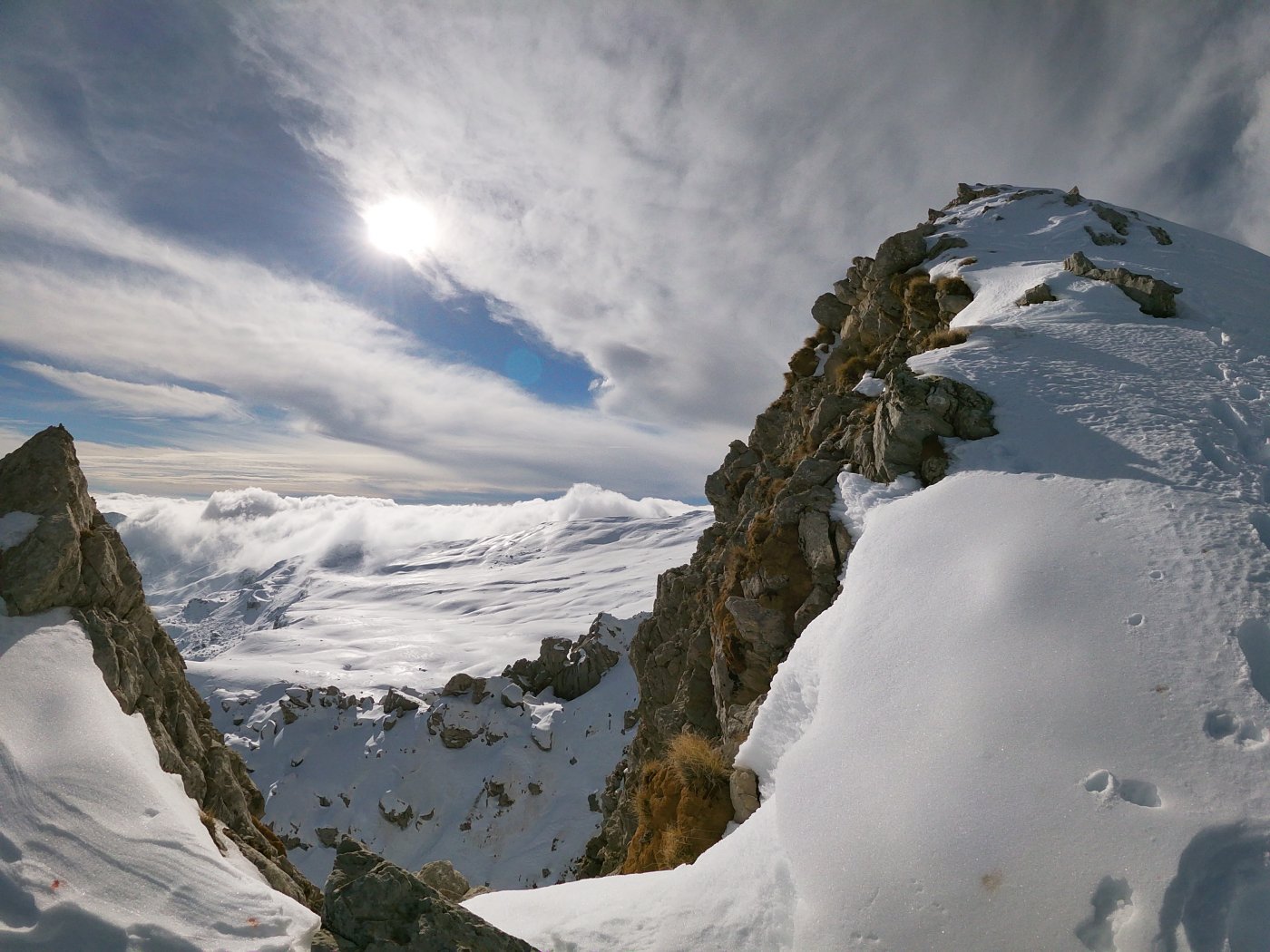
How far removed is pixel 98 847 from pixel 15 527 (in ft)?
25.6

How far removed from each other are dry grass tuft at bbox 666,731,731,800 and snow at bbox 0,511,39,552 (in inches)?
551

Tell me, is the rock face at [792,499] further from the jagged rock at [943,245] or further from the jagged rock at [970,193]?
the jagged rock at [970,193]

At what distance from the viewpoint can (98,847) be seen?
765 cm

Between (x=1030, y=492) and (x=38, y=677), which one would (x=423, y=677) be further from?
(x=1030, y=492)

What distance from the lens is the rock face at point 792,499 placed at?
1315 centimetres

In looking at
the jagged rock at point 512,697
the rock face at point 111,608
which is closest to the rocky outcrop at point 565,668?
the jagged rock at point 512,697

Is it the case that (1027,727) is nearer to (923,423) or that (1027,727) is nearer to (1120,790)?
(1120,790)

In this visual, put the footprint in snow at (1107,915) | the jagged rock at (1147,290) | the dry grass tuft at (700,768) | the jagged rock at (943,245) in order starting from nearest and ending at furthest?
the footprint in snow at (1107,915)
the dry grass tuft at (700,768)
the jagged rock at (1147,290)
the jagged rock at (943,245)

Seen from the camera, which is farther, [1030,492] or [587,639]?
[587,639]

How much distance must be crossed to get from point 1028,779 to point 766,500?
12622mm

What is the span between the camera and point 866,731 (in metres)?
7.69

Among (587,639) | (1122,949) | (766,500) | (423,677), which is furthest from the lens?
(423,677)

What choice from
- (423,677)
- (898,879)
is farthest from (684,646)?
(423,677)

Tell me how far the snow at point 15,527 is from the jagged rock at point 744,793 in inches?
582
